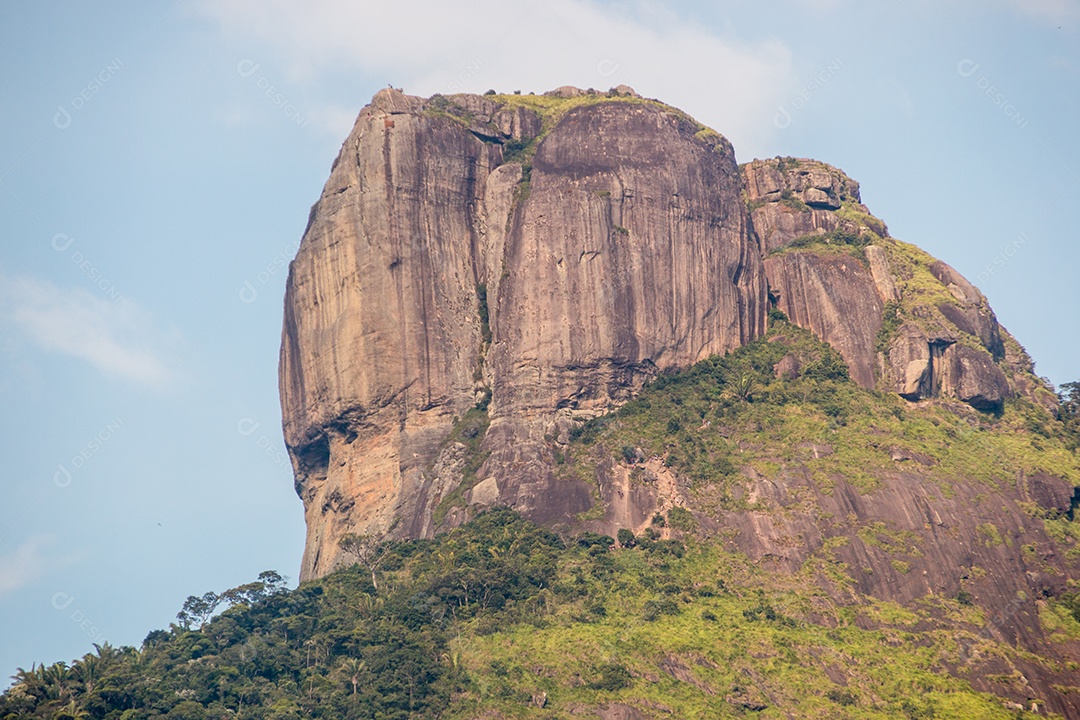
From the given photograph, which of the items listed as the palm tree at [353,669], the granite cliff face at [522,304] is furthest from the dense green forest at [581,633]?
the granite cliff face at [522,304]

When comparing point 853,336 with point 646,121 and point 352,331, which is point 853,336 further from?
point 352,331

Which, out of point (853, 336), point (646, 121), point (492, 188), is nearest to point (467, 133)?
point (492, 188)

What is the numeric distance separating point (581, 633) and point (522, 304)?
73.5ft

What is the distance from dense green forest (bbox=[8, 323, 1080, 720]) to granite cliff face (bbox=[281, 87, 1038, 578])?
3.10 meters

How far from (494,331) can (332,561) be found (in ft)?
50.5

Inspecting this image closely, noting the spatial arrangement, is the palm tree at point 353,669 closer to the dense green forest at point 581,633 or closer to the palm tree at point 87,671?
the dense green forest at point 581,633

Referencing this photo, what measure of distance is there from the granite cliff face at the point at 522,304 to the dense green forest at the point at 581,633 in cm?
310

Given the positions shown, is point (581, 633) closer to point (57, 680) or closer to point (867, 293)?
point (57, 680)

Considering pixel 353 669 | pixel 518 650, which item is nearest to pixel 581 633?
pixel 518 650

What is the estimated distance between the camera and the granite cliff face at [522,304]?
86125 millimetres

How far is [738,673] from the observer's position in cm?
6888

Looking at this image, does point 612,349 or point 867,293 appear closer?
point 612,349

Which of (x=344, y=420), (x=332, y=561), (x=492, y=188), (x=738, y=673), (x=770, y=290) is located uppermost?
(x=492, y=188)

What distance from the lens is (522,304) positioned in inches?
3447
